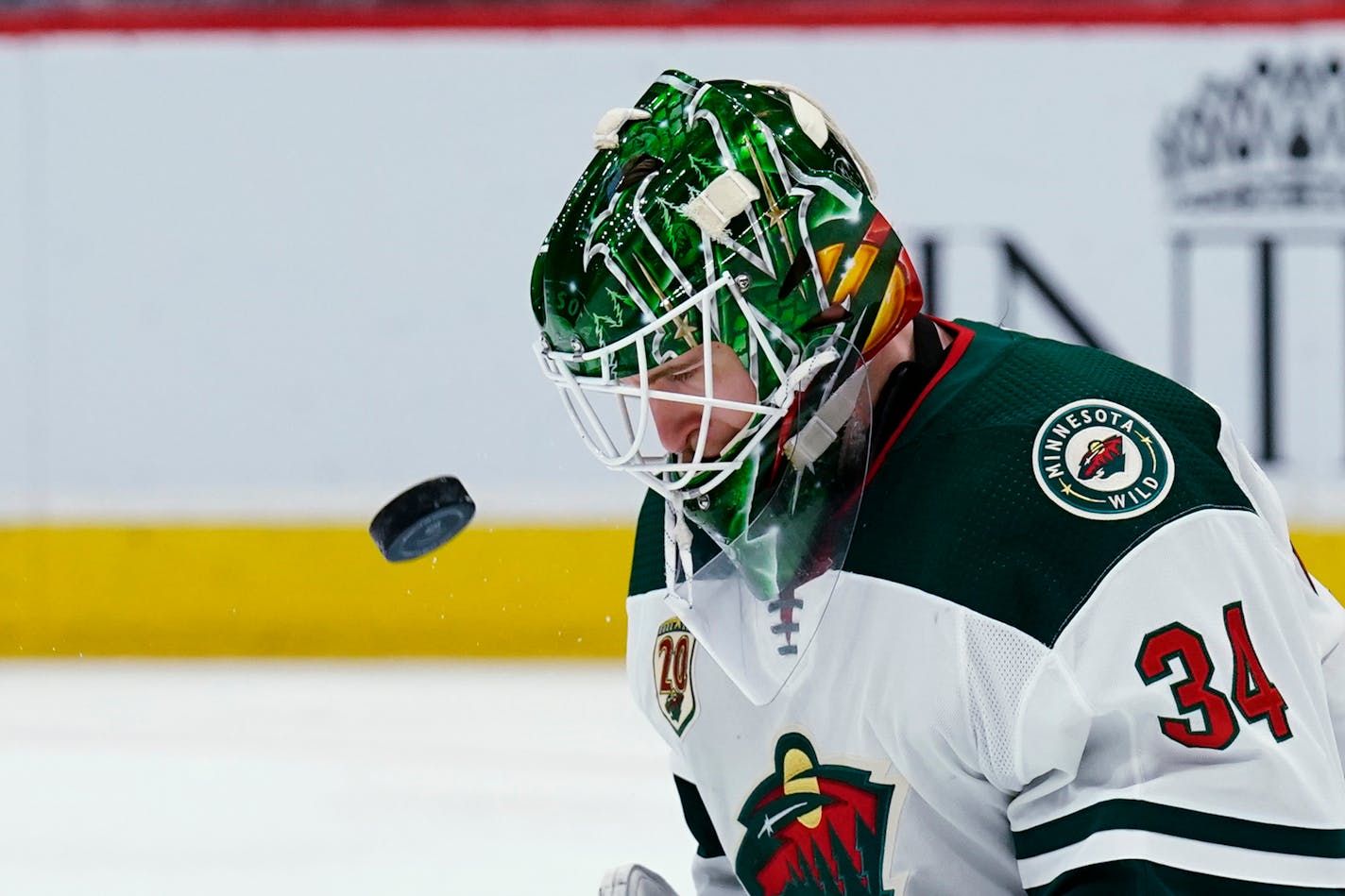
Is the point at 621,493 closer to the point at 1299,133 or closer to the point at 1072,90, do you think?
the point at 1072,90

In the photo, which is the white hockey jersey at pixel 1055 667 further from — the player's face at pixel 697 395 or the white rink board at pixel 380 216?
the white rink board at pixel 380 216

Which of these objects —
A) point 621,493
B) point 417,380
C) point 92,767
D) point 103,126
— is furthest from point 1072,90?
point 92,767

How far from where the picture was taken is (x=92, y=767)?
3006 mm

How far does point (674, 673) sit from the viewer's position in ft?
3.76

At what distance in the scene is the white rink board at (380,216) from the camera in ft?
12.7

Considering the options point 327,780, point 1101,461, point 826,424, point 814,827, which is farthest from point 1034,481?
point 327,780

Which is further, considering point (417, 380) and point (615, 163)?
point (417, 380)

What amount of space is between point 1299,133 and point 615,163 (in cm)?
313

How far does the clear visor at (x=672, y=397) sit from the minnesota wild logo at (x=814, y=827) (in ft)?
0.61

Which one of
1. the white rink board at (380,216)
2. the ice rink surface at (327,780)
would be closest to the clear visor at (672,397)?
the ice rink surface at (327,780)

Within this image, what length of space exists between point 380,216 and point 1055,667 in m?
3.26

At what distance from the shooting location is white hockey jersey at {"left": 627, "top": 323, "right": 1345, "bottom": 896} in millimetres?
895

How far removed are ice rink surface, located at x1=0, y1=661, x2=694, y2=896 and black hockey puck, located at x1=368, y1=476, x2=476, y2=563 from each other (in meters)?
1.10

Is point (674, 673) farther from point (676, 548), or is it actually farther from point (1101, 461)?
point (1101, 461)
